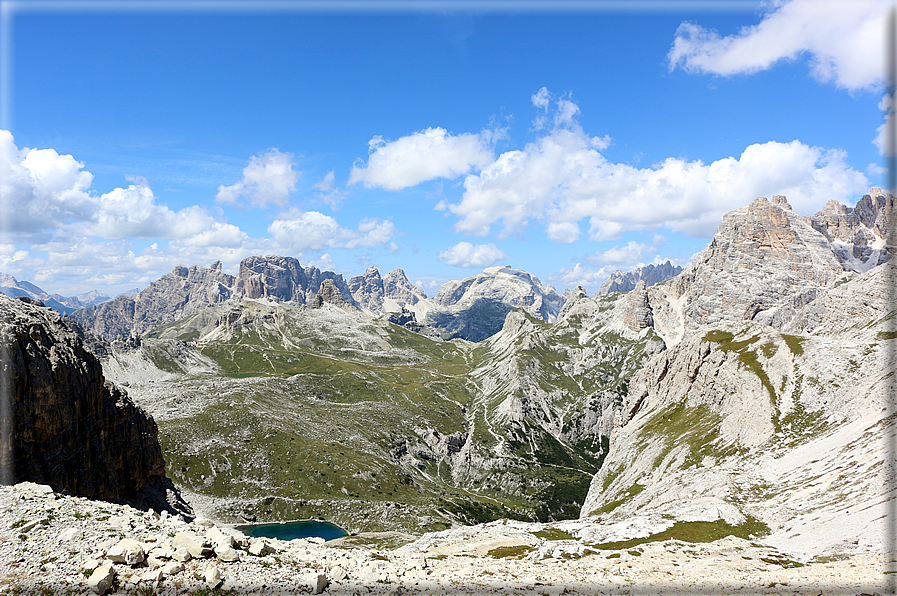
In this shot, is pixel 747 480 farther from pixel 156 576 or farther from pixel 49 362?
pixel 49 362

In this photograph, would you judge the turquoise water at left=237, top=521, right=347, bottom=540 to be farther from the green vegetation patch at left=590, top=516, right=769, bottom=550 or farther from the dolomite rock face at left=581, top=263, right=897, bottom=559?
the green vegetation patch at left=590, top=516, right=769, bottom=550

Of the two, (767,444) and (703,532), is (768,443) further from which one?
(703,532)

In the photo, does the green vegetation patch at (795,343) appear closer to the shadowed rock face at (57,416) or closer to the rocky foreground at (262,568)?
the rocky foreground at (262,568)

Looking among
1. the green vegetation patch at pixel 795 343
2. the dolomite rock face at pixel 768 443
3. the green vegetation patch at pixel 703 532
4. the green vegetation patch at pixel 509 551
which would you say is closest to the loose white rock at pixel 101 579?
the green vegetation patch at pixel 509 551

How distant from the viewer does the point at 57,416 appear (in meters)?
59.0

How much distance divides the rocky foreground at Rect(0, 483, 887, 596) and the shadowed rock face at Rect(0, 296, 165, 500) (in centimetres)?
2109

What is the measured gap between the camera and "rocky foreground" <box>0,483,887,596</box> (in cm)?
2423

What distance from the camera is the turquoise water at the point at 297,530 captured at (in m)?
150

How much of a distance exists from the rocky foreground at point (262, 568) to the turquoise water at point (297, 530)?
12781cm

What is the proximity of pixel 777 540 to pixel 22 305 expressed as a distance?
117395mm

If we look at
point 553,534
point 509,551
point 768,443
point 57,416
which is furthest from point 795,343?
point 57,416

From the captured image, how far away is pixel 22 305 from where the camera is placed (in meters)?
64.1

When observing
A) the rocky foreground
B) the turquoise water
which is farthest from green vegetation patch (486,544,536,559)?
the turquoise water

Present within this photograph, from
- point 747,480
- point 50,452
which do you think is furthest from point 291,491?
point 747,480
